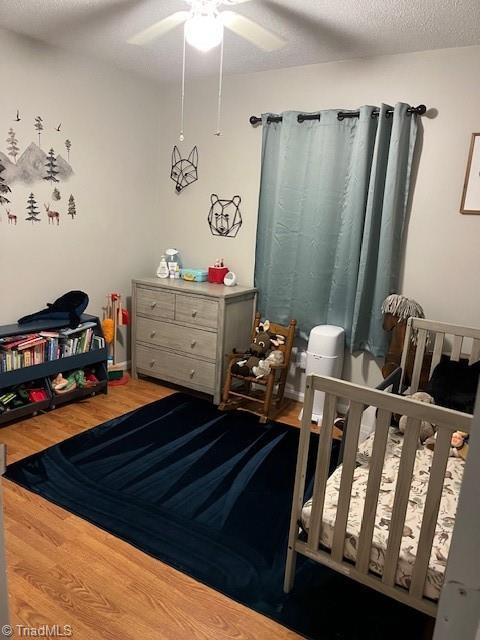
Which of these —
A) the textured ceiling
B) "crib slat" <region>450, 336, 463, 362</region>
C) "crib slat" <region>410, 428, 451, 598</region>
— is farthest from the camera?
"crib slat" <region>450, 336, 463, 362</region>

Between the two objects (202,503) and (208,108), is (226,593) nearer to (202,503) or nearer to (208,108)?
(202,503)

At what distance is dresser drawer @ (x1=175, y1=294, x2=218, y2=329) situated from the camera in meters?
3.40

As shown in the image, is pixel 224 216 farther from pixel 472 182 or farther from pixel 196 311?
pixel 472 182

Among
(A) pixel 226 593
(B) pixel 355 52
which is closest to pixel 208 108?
(B) pixel 355 52

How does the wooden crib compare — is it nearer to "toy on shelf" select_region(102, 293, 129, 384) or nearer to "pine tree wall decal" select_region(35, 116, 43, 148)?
"toy on shelf" select_region(102, 293, 129, 384)

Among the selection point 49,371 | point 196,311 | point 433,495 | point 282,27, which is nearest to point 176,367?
point 196,311

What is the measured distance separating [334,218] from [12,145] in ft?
7.13

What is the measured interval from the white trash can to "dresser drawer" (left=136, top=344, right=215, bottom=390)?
2.47 feet

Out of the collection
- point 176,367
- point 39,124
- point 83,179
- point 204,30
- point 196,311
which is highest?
point 204,30

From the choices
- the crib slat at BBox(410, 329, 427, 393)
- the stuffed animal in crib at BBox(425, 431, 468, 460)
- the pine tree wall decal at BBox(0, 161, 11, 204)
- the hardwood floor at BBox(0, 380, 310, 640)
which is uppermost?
the pine tree wall decal at BBox(0, 161, 11, 204)

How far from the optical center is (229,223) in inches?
150

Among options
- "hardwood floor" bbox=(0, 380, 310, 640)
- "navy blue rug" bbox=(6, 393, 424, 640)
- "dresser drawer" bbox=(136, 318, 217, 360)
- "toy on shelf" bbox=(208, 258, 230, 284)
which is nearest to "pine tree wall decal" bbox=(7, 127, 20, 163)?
"dresser drawer" bbox=(136, 318, 217, 360)

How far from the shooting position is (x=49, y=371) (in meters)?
3.14

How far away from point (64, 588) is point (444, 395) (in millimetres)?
1889
